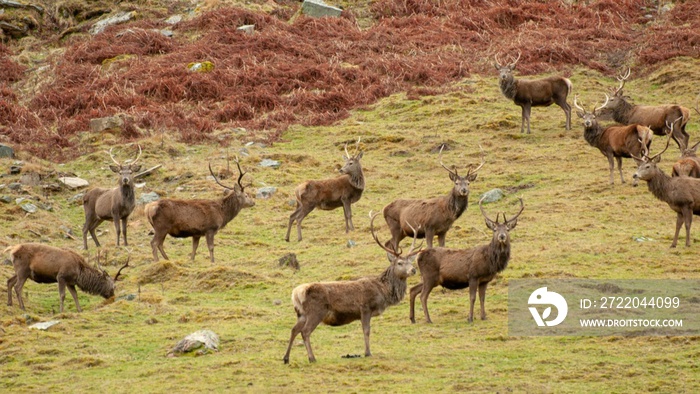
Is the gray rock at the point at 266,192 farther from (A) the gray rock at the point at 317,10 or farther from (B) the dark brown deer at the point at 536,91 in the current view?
(A) the gray rock at the point at 317,10

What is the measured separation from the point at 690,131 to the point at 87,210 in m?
17.4

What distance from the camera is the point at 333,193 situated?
927 inches

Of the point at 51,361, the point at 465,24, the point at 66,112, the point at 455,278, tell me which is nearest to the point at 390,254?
the point at 455,278

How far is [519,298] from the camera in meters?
16.6

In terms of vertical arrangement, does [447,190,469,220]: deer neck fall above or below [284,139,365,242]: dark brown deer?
above

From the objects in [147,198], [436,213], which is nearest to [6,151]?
[147,198]

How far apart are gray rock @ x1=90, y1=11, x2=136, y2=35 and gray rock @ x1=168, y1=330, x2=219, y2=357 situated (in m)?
31.9

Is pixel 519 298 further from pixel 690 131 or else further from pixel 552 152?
pixel 690 131

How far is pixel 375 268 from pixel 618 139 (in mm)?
8708

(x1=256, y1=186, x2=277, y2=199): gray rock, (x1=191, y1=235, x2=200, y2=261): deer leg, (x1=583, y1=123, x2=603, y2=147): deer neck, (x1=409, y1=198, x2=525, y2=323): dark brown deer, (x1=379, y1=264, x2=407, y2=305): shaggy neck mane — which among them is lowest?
(x1=256, y1=186, x2=277, y2=199): gray rock

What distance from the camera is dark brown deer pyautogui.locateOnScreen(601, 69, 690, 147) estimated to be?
26234 mm

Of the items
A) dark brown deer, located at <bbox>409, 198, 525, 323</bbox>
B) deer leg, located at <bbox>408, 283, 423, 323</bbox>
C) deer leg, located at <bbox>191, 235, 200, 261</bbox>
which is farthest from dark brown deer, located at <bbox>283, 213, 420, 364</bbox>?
deer leg, located at <bbox>191, 235, 200, 261</bbox>

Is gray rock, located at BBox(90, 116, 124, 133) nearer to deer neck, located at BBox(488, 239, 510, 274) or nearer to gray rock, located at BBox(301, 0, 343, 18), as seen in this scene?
gray rock, located at BBox(301, 0, 343, 18)

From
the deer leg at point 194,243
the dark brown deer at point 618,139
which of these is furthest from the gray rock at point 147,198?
the dark brown deer at point 618,139
